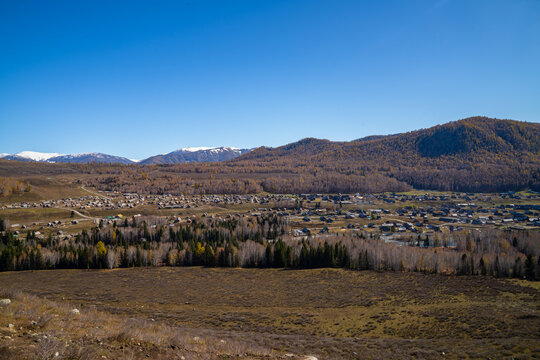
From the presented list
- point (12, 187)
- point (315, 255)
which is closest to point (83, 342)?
point (315, 255)

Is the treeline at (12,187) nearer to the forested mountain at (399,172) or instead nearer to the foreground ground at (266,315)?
the forested mountain at (399,172)

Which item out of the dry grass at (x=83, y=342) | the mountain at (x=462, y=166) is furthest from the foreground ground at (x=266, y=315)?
the mountain at (x=462, y=166)

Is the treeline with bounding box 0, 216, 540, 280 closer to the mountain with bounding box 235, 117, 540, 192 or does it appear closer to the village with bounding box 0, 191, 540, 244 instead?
the village with bounding box 0, 191, 540, 244

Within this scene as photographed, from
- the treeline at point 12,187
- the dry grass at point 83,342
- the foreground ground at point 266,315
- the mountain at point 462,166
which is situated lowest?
the foreground ground at point 266,315

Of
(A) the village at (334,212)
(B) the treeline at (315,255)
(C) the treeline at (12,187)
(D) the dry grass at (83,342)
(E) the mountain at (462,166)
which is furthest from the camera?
(E) the mountain at (462,166)

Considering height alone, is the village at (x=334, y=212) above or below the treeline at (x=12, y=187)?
below

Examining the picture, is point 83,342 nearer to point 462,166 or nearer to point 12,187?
point 12,187

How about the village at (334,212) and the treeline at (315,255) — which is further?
the village at (334,212)

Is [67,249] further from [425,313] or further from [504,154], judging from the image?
[504,154]
